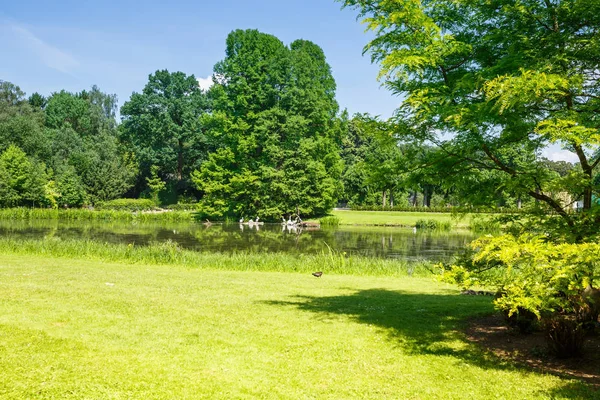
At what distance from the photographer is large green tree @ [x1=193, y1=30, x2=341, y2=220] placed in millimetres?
44438

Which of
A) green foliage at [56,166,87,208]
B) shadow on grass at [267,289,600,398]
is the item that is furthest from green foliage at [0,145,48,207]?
shadow on grass at [267,289,600,398]

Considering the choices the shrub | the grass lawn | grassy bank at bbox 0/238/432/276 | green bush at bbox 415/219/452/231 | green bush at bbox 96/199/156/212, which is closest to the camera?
the shrub

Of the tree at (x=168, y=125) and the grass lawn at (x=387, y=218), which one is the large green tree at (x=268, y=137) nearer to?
the grass lawn at (x=387, y=218)

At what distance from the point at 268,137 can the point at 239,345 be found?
38.9 metres

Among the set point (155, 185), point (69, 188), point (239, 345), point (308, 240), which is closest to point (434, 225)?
point (308, 240)

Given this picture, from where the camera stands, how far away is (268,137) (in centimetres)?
4506

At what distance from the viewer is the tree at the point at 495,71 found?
255 inches

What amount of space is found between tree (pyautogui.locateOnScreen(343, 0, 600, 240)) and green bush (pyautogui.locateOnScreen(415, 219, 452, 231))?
32184mm

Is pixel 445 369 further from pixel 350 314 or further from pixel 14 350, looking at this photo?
pixel 14 350

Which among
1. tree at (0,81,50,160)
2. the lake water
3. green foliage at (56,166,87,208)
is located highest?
tree at (0,81,50,160)

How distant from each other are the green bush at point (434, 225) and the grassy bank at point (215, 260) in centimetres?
2183

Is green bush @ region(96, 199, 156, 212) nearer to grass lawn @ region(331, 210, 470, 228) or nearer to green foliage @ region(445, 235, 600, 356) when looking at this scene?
grass lawn @ region(331, 210, 470, 228)

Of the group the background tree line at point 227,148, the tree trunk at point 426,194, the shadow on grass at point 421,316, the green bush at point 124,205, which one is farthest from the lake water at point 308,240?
the tree trunk at point 426,194

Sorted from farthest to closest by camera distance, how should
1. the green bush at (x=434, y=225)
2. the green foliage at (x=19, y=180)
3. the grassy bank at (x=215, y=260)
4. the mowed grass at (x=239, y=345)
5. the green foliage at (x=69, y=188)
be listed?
1. the green foliage at (x=69, y=188)
2. the green foliage at (x=19, y=180)
3. the green bush at (x=434, y=225)
4. the grassy bank at (x=215, y=260)
5. the mowed grass at (x=239, y=345)
